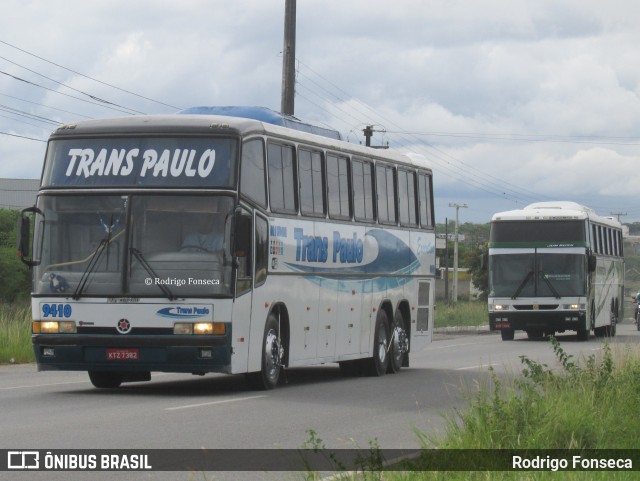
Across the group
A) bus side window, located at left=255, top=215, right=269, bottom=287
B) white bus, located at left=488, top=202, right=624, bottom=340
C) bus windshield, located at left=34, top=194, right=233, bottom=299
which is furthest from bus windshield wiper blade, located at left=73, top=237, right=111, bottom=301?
white bus, located at left=488, top=202, right=624, bottom=340

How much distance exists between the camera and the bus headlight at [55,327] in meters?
18.0

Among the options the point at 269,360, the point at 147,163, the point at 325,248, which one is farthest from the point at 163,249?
the point at 325,248

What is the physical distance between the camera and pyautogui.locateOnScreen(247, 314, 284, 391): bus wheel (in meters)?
19.2

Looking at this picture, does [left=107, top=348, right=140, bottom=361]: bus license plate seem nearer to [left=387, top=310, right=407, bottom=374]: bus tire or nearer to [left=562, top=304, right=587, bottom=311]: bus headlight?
[left=387, top=310, right=407, bottom=374]: bus tire

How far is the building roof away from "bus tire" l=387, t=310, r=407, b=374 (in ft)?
237

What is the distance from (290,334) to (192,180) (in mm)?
3193

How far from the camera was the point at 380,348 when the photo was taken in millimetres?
24312

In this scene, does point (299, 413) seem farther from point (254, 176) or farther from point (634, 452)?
point (634, 452)

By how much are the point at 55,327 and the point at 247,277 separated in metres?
2.46

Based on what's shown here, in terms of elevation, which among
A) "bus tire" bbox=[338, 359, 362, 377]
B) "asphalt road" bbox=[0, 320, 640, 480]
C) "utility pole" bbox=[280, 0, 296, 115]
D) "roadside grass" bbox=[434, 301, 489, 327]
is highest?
"utility pole" bbox=[280, 0, 296, 115]

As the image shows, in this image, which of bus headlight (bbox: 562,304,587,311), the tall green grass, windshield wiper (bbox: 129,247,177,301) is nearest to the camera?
the tall green grass

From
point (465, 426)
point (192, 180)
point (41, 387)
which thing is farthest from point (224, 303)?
point (465, 426)

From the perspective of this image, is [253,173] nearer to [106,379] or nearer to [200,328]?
[200,328]

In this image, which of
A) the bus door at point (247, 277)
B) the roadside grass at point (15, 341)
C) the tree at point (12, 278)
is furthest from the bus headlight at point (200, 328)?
the tree at point (12, 278)
